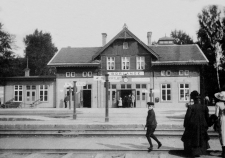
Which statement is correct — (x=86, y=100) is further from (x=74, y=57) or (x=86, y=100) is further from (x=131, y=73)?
(x=131, y=73)

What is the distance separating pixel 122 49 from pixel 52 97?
10736 millimetres

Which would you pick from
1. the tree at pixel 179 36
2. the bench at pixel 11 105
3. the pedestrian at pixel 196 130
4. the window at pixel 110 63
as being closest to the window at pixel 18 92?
the bench at pixel 11 105

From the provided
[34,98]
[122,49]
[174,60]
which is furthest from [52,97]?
[174,60]

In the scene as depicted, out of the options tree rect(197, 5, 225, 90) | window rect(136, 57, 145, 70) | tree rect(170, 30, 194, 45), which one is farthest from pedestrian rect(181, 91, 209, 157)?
tree rect(170, 30, 194, 45)

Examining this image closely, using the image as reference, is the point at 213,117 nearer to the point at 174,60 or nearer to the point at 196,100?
the point at 196,100

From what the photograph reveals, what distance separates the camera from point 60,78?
30.6m

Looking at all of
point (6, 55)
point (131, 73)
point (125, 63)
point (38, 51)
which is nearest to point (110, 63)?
point (125, 63)

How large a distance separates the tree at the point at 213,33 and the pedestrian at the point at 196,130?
29398mm

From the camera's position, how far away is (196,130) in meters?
7.16

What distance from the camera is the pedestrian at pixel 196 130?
711 centimetres

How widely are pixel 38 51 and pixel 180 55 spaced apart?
1552 inches

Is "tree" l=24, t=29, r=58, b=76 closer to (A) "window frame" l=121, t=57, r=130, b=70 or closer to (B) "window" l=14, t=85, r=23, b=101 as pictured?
(B) "window" l=14, t=85, r=23, b=101

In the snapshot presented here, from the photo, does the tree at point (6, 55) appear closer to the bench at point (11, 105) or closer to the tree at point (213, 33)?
the bench at point (11, 105)

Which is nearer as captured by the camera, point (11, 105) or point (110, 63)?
point (110, 63)
